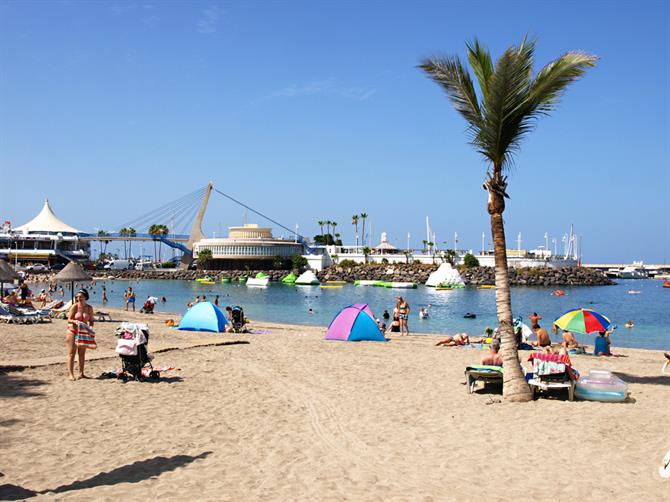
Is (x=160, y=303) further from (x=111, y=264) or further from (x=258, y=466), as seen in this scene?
(x=111, y=264)

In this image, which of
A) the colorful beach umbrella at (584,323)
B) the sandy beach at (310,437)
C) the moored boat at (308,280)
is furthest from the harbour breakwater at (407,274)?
the sandy beach at (310,437)

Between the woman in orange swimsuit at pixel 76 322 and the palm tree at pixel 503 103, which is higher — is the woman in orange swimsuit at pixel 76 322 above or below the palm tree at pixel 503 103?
below

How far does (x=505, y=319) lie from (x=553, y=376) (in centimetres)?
128

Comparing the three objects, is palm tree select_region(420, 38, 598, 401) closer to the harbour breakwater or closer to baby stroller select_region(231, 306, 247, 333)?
baby stroller select_region(231, 306, 247, 333)

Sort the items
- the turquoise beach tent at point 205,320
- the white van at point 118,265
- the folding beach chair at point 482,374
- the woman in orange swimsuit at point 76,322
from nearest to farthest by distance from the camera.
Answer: the woman in orange swimsuit at point 76,322, the folding beach chair at point 482,374, the turquoise beach tent at point 205,320, the white van at point 118,265

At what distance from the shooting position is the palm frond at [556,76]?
1020 centimetres

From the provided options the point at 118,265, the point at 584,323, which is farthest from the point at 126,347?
the point at 118,265

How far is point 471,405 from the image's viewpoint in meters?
9.96

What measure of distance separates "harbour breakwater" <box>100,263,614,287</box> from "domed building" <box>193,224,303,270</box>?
3876 mm

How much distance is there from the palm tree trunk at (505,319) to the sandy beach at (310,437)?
435 millimetres

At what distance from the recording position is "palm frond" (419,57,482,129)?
1076 centimetres

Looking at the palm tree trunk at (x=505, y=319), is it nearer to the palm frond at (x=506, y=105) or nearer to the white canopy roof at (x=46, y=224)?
the palm frond at (x=506, y=105)

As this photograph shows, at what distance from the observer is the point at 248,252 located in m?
115

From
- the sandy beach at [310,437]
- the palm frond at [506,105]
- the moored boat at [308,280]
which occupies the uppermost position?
the palm frond at [506,105]
